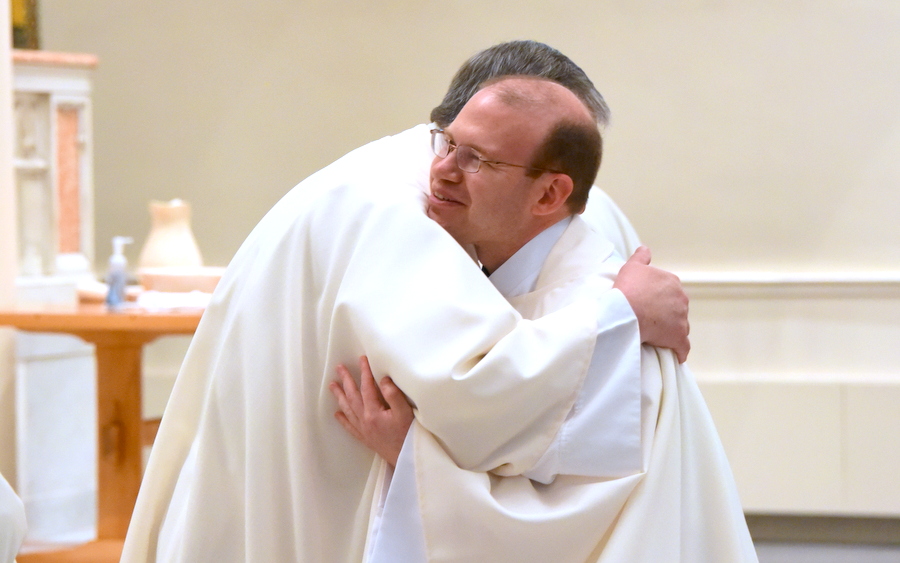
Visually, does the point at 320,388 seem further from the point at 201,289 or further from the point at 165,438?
the point at 201,289

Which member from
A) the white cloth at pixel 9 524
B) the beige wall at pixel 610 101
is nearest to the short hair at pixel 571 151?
the white cloth at pixel 9 524

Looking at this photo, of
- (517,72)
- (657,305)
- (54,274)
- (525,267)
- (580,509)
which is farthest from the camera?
(54,274)

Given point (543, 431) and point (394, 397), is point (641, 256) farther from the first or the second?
point (394, 397)

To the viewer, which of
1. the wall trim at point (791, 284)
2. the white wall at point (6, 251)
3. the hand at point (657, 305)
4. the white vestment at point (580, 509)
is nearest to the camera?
the white vestment at point (580, 509)

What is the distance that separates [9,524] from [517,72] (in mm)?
1283

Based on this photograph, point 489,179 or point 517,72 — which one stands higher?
point 517,72

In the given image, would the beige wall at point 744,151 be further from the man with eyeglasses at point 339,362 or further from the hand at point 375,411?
the hand at point 375,411

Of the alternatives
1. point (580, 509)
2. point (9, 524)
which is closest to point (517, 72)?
point (580, 509)

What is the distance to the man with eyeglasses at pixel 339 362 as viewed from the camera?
5.11 ft

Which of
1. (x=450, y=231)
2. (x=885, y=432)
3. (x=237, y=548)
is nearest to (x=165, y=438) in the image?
(x=237, y=548)

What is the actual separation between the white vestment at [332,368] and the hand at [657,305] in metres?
0.09

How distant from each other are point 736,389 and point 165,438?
11.1ft

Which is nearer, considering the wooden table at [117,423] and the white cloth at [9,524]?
the white cloth at [9,524]

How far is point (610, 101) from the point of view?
4.91m
